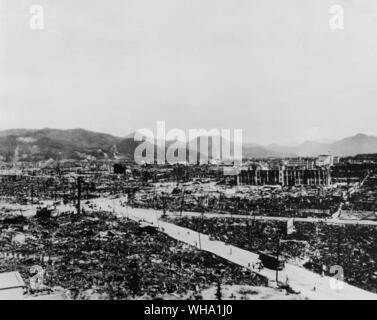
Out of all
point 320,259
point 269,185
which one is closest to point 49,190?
point 269,185

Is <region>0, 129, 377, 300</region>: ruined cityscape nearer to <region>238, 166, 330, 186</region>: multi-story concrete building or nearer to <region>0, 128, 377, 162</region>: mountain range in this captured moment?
<region>238, 166, 330, 186</region>: multi-story concrete building

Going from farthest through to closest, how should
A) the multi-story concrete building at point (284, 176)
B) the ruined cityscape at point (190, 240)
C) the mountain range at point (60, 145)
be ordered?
the mountain range at point (60, 145)
the multi-story concrete building at point (284, 176)
the ruined cityscape at point (190, 240)

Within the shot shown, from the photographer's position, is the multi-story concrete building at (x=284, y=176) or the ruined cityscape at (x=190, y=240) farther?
the multi-story concrete building at (x=284, y=176)

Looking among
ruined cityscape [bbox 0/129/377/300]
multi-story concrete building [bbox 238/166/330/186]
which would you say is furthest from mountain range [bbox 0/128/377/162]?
ruined cityscape [bbox 0/129/377/300]

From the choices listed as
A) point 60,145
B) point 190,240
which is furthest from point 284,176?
point 60,145

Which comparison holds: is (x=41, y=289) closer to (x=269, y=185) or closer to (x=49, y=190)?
(x=49, y=190)

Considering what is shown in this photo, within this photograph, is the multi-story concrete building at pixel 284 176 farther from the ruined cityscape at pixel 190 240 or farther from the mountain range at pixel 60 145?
the mountain range at pixel 60 145

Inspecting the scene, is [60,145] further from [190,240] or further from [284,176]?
[190,240]

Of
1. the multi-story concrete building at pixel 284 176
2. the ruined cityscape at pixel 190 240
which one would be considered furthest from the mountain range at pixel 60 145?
the ruined cityscape at pixel 190 240
